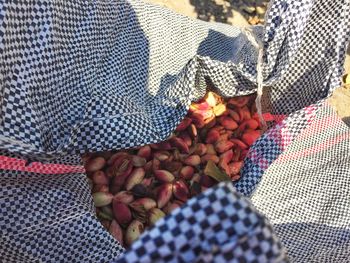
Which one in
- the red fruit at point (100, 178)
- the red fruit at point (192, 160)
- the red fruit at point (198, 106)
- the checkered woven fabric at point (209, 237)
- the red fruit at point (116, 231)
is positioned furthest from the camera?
the red fruit at point (198, 106)

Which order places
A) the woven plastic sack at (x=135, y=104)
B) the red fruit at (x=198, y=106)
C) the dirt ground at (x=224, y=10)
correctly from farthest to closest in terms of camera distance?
the dirt ground at (x=224, y=10)
the red fruit at (x=198, y=106)
the woven plastic sack at (x=135, y=104)

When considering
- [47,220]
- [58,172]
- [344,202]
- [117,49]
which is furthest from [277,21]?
[47,220]

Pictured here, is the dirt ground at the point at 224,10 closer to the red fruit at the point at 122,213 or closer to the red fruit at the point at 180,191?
the red fruit at the point at 180,191

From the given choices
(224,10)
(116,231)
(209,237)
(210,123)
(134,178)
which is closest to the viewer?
(209,237)

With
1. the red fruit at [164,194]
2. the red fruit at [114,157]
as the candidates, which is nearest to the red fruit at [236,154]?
the red fruit at [164,194]

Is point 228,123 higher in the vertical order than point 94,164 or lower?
higher

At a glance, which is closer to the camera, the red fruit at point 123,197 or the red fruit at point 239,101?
the red fruit at point 123,197

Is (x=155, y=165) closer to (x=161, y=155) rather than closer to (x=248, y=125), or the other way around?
(x=161, y=155)

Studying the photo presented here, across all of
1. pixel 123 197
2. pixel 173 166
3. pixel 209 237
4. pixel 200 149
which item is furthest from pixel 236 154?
pixel 209 237
